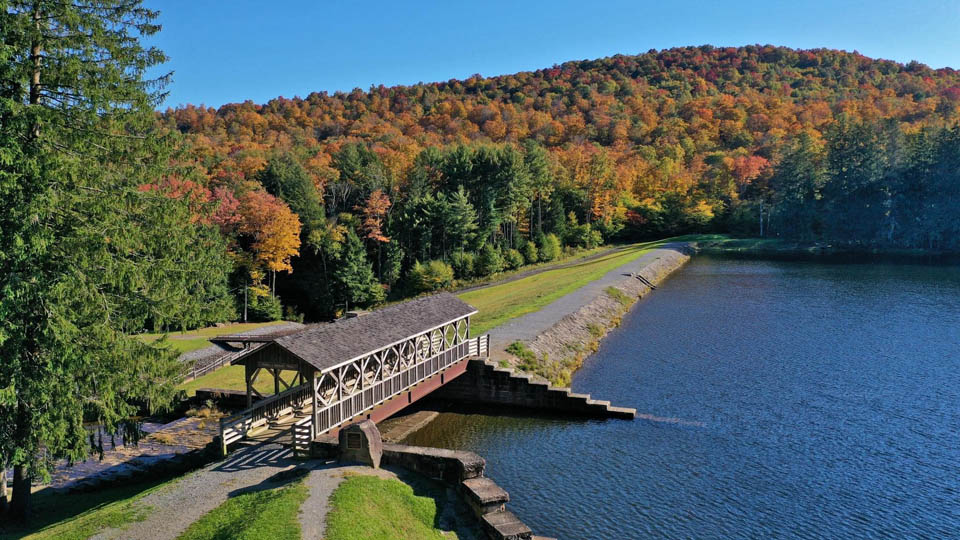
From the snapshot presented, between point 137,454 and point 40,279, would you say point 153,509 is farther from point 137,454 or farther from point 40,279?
point 137,454

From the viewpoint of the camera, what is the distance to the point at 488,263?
7244 cm

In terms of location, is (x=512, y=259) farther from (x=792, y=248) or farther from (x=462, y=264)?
(x=792, y=248)

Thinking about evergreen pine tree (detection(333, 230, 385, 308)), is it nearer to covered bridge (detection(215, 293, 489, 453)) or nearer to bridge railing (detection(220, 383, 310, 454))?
covered bridge (detection(215, 293, 489, 453))

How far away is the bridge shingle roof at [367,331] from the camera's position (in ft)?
73.2

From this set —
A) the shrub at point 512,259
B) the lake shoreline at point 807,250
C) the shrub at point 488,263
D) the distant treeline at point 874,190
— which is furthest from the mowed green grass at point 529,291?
the distant treeline at point 874,190

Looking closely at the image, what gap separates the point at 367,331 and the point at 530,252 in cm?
A: 5691

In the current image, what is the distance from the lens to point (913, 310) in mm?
49438

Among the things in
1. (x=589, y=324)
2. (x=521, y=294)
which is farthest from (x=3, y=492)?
(x=521, y=294)

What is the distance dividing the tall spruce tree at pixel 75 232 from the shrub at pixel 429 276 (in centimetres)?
4584

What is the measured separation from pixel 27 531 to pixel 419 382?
14.9 m

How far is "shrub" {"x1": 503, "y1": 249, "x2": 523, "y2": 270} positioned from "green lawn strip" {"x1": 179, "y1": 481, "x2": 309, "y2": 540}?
60.8 metres

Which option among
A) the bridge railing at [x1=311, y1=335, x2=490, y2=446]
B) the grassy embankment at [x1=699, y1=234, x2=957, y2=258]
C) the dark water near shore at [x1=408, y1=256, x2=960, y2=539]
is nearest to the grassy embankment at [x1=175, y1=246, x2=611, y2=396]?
the bridge railing at [x1=311, y1=335, x2=490, y2=446]

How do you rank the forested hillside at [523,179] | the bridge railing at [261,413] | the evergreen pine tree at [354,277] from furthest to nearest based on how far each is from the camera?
the forested hillside at [523,179] → the evergreen pine tree at [354,277] → the bridge railing at [261,413]

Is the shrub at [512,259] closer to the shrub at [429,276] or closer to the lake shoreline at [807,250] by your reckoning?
the shrub at [429,276]
